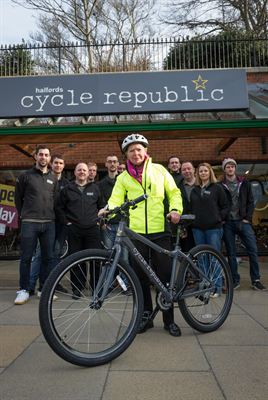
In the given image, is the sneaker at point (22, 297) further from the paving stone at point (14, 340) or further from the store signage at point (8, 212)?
→ the store signage at point (8, 212)

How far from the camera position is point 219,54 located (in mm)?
12578

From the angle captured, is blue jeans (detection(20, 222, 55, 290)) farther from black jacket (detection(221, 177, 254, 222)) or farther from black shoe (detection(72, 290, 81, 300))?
black jacket (detection(221, 177, 254, 222))

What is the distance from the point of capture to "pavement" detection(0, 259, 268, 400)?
8.79 ft

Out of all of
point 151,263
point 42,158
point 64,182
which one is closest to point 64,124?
point 64,182

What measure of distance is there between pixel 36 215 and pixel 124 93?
14.1 ft

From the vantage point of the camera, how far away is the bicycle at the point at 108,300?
304cm

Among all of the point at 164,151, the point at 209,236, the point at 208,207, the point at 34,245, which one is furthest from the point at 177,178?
the point at 164,151

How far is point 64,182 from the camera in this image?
6.25 metres

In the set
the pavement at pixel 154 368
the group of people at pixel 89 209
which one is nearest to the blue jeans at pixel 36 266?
the group of people at pixel 89 209

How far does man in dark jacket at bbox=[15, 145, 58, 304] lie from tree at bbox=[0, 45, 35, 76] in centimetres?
833

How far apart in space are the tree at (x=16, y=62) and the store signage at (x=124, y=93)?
4240 millimetres

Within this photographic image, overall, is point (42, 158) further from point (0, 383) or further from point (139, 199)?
point (0, 383)

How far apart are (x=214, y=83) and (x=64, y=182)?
4.31 meters

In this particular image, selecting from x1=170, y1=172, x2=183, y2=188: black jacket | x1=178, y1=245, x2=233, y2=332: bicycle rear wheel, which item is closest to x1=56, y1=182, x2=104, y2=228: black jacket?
x1=170, y1=172, x2=183, y2=188: black jacket
